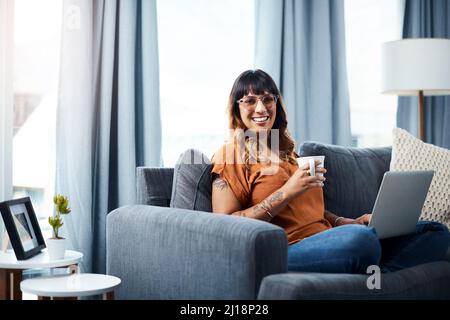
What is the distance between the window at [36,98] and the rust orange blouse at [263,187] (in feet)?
3.92

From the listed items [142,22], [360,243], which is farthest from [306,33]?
[360,243]

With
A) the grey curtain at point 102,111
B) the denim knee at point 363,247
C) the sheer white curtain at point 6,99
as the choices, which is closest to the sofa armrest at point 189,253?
the denim knee at point 363,247

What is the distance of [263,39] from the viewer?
3.68 meters

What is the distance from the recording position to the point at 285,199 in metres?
2.09

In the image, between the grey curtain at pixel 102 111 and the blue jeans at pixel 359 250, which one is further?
the grey curtain at pixel 102 111

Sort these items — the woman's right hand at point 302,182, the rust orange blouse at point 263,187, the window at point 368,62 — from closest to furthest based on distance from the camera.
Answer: the woman's right hand at point 302,182 → the rust orange blouse at point 263,187 → the window at point 368,62

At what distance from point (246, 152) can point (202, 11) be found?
5.16 feet

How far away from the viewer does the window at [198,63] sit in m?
3.47

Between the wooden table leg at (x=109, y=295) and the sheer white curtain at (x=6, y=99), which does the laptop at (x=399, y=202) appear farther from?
the sheer white curtain at (x=6, y=99)

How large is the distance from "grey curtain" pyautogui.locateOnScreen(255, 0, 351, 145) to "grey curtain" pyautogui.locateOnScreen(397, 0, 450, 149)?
1.83 feet

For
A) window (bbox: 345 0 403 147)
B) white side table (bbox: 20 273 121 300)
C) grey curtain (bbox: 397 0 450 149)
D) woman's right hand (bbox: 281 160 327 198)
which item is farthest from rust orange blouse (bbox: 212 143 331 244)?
grey curtain (bbox: 397 0 450 149)

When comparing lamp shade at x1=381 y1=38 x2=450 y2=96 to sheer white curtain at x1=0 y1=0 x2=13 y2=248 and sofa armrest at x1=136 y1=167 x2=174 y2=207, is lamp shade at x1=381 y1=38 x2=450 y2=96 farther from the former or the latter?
sheer white curtain at x1=0 y1=0 x2=13 y2=248

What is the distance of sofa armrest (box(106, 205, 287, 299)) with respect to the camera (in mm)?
1678

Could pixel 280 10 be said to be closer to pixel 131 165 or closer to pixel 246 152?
pixel 131 165
